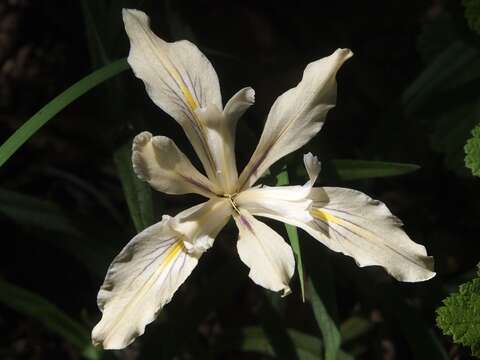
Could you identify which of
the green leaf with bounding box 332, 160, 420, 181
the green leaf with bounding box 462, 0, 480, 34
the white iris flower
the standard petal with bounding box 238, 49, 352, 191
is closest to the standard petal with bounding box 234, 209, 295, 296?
the white iris flower

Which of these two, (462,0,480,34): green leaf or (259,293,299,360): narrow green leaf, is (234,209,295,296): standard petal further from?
(462,0,480,34): green leaf

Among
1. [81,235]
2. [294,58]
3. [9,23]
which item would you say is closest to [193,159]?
[81,235]

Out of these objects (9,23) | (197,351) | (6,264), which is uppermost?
(9,23)

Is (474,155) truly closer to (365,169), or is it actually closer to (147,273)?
→ (365,169)

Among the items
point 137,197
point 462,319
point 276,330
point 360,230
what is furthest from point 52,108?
point 462,319

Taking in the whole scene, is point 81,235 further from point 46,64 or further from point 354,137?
point 354,137

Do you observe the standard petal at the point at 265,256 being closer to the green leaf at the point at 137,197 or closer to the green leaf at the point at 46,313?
the green leaf at the point at 137,197
